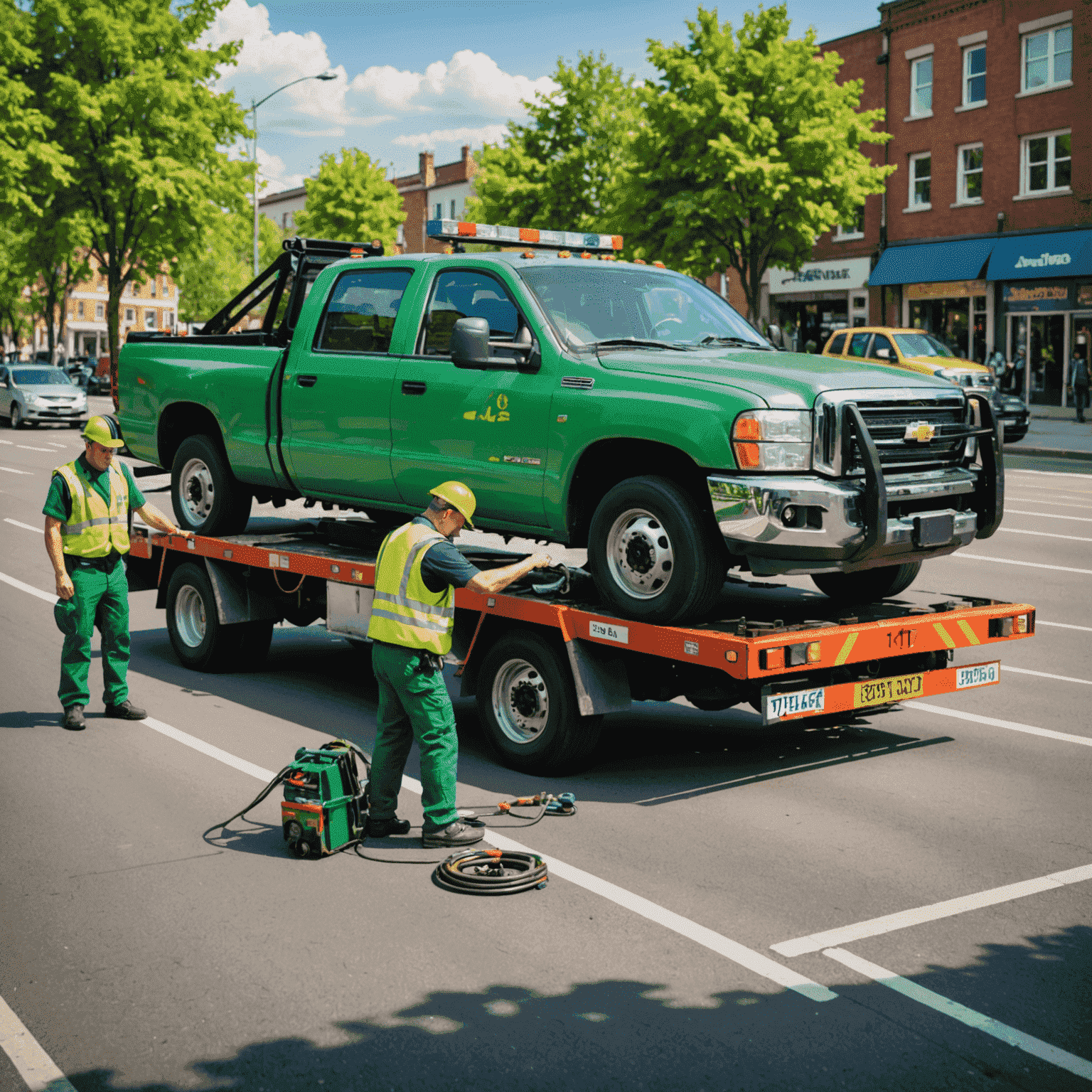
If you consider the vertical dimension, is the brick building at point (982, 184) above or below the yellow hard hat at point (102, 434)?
above

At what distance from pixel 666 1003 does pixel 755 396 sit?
306 cm

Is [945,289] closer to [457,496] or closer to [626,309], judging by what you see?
[626,309]

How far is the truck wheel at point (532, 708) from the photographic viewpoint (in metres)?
7.17

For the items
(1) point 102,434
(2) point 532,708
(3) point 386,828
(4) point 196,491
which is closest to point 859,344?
(4) point 196,491

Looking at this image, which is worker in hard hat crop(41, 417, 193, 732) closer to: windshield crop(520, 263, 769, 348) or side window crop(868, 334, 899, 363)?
windshield crop(520, 263, 769, 348)

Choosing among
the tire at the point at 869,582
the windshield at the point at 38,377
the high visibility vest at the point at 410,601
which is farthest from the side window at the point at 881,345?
the windshield at the point at 38,377

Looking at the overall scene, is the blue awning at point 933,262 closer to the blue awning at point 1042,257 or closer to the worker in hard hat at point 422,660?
the blue awning at point 1042,257

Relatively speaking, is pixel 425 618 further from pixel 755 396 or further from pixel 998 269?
pixel 998 269

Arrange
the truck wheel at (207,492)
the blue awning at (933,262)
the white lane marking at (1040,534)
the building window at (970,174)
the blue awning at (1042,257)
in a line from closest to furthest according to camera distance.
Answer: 1. the truck wheel at (207,492)
2. the white lane marking at (1040,534)
3. the blue awning at (1042,257)
4. the blue awning at (933,262)
5. the building window at (970,174)

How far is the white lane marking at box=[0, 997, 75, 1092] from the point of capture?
4121 mm

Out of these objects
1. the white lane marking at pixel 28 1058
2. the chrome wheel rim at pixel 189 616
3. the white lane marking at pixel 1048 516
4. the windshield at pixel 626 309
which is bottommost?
the white lane marking at pixel 28 1058

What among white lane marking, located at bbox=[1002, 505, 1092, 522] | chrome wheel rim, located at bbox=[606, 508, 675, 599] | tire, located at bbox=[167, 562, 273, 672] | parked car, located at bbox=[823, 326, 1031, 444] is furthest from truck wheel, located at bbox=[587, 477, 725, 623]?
parked car, located at bbox=[823, 326, 1031, 444]

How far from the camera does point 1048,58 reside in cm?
3456

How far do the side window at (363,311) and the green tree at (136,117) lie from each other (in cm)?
3037
